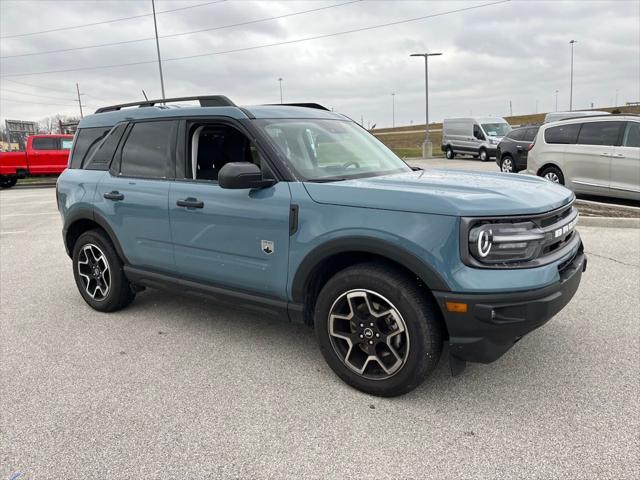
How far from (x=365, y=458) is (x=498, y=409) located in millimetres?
913

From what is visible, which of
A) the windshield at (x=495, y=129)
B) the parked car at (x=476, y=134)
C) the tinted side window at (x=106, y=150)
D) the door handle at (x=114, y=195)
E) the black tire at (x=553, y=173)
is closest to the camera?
the door handle at (x=114, y=195)

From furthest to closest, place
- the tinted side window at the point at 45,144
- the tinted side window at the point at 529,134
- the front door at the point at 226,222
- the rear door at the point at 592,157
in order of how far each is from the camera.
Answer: the tinted side window at the point at 45,144
the tinted side window at the point at 529,134
the rear door at the point at 592,157
the front door at the point at 226,222

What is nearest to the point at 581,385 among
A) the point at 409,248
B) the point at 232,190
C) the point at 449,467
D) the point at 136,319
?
the point at 449,467

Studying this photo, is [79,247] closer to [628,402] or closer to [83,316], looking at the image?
[83,316]

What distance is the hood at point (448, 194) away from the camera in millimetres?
2680

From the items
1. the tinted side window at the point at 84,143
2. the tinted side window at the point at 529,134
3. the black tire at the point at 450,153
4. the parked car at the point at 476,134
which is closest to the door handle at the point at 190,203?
the tinted side window at the point at 84,143

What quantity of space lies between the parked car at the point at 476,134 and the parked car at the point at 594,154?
14.8 meters

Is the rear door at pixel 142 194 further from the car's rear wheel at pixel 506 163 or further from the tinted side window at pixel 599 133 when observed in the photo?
the car's rear wheel at pixel 506 163

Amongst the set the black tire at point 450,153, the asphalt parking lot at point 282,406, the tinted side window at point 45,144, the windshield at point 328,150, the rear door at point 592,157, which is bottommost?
the asphalt parking lot at point 282,406

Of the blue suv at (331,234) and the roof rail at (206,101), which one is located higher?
the roof rail at (206,101)

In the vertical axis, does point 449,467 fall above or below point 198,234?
below

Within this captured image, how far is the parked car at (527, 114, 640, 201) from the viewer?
909cm

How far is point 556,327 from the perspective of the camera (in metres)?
4.02

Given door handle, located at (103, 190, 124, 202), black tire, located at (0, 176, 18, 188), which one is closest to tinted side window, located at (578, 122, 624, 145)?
door handle, located at (103, 190, 124, 202)
